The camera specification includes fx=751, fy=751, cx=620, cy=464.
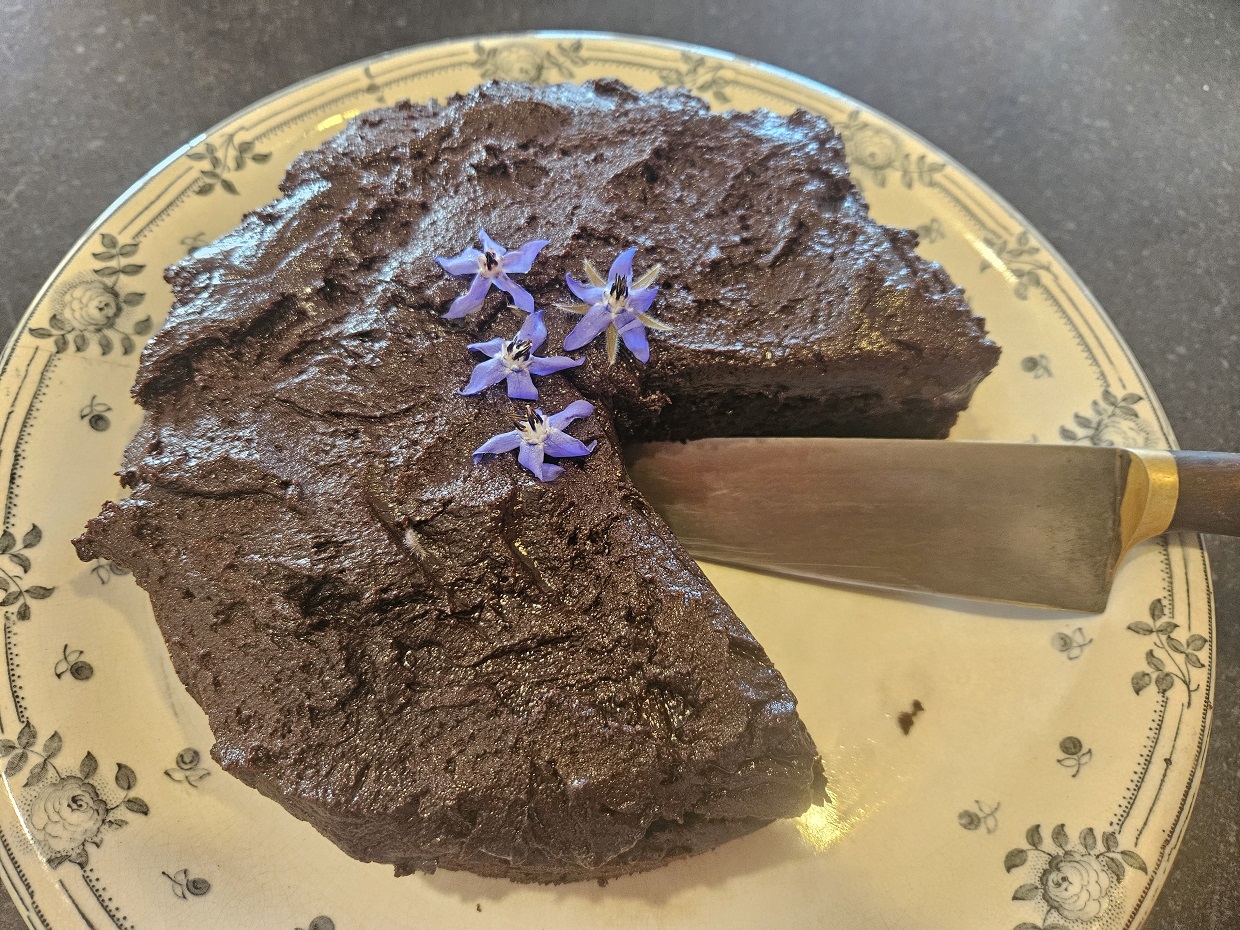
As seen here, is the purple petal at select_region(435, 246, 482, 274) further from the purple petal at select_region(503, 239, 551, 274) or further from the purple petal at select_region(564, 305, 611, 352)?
the purple petal at select_region(564, 305, 611, 352)

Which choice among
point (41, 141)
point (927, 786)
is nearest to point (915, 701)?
point (927, 786)

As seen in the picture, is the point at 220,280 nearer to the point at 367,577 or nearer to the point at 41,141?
the point at 367,577

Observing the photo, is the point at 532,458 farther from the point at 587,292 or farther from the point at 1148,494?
the point at 1148,494

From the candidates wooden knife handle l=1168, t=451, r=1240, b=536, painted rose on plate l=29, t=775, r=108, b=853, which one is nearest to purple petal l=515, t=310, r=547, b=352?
painted rose on plate l=29, t=775, r=108, b=853

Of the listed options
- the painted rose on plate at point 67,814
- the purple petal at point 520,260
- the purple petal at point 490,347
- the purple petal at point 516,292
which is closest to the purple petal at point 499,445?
the purple petal at point 490,347

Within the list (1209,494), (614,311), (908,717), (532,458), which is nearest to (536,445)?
(532,458)

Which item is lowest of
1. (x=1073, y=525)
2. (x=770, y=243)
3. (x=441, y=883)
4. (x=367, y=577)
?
(x=441, y=883)
